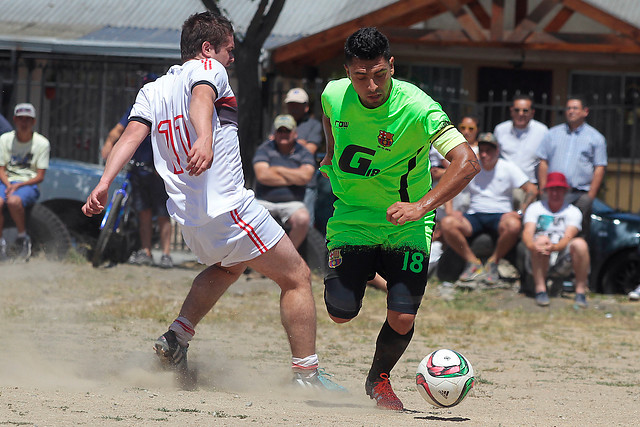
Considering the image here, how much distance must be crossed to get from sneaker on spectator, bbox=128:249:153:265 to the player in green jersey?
6.54m

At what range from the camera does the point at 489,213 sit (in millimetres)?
10977

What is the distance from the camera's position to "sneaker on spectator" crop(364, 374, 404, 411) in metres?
5.25

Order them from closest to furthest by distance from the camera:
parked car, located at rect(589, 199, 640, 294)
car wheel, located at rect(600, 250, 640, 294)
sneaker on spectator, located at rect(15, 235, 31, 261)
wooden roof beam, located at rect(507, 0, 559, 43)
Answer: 1. parked car, located at rect(589, 199, 640, 294)
2. car wheel, located at rect(600, 250, 640, 294)
3. sneaker on spectator, located at rect(15, 235, 31, 261)
4. wooden roof beam, located at rect(507, 0, 559, 43)

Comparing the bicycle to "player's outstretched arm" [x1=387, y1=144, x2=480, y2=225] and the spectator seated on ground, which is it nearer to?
the spectator seated on ground

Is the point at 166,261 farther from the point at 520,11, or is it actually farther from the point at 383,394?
the point at 520,11

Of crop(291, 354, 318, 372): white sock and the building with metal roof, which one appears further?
the building with metal roof

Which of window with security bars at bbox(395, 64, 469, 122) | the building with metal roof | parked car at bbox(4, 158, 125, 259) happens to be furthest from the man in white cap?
window with security bars at bbox(395, 64, 469, 122)

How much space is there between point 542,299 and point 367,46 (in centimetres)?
589

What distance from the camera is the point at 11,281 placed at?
10.2 m

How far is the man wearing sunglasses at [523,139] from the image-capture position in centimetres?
1157

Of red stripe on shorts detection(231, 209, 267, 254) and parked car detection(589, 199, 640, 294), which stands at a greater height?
red stripe on shorts detection(231, 209, 267, 254)

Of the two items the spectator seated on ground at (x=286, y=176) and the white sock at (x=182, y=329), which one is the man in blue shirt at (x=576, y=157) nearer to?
the spectator seated on ground at (x=286, y=176)

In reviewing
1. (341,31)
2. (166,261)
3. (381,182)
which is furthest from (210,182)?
(341,31)

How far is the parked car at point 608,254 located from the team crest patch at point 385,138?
19.1ft
